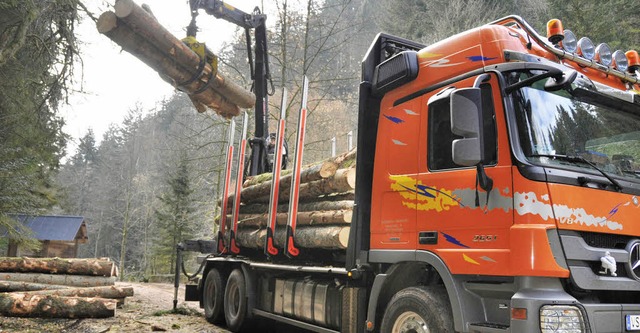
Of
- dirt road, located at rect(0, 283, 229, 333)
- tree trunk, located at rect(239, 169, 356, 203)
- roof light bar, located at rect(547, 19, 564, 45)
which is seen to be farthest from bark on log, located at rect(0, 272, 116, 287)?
roof light bar, located at rect(547, 19, 564, 45)

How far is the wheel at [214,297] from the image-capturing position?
28.4ft

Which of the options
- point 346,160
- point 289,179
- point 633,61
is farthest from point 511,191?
point 289,179

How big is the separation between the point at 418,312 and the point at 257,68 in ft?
22.9

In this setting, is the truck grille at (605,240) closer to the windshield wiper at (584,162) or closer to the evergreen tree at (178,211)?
the windshield wiper at (584,162)

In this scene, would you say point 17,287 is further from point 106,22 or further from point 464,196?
point 464,196

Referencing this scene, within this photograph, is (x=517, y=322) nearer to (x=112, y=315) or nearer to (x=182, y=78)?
(x=182, y=78)

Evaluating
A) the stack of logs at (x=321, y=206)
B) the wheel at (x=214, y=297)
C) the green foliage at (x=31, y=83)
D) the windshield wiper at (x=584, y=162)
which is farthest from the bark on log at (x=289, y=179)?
the green foliage at (x=31, y=83)

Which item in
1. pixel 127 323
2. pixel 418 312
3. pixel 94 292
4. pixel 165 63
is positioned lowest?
pixel 127 323

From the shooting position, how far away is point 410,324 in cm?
434

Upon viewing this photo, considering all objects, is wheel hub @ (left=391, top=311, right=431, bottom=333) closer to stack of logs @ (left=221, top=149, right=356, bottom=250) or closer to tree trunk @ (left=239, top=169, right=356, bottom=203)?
stack of logs @ (left=221, top=149, right=356, bottom=250)

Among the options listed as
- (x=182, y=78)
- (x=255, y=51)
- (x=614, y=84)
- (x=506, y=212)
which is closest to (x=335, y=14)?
(x=255, y=51)

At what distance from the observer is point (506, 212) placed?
371cm

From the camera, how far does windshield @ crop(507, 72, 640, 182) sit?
3.82m

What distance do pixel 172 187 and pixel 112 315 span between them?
19.5 m
